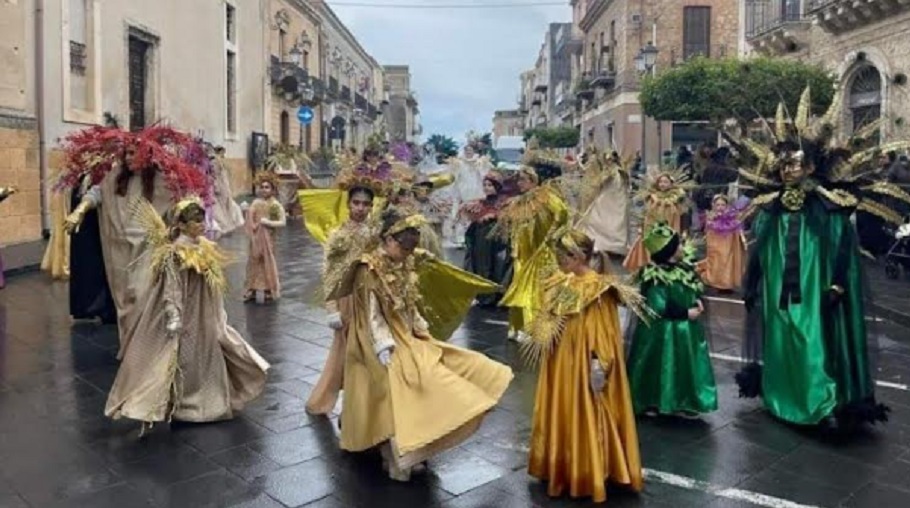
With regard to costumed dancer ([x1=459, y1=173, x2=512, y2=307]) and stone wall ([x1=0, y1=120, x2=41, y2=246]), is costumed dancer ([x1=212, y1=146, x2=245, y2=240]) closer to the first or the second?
stone wall ([x1=0, y1=120, x2=41, y2=246])

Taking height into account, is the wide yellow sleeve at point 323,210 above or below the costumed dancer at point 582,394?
above

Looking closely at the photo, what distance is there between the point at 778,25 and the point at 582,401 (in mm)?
21043

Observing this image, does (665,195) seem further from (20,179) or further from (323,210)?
(20,179)

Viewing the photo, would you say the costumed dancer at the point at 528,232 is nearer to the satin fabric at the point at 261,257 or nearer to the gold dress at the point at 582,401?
the gold dress at the point at 582,401

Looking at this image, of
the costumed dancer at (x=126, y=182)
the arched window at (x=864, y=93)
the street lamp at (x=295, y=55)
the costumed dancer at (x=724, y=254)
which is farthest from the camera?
the street lamp at (x=295, y=55)

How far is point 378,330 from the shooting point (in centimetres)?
433

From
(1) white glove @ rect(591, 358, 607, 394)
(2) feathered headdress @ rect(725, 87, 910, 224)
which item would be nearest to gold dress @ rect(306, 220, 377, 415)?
(1) white glove @ rect(591, 358, 607, 394)

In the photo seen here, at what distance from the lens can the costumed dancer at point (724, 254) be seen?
10891 millimetres

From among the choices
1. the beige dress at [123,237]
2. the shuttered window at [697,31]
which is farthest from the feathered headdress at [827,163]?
the shuttered window at [697,31]

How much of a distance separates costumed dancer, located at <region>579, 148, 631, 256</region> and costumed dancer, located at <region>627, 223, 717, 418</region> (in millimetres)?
8302

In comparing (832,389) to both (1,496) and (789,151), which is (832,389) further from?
(1,496)

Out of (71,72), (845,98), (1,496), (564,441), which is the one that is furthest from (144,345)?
(845,98)

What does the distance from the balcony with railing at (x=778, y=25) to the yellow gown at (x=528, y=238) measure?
16.1 meters

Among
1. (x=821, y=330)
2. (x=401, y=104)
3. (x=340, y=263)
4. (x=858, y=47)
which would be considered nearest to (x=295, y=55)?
(x=858, y=47)
